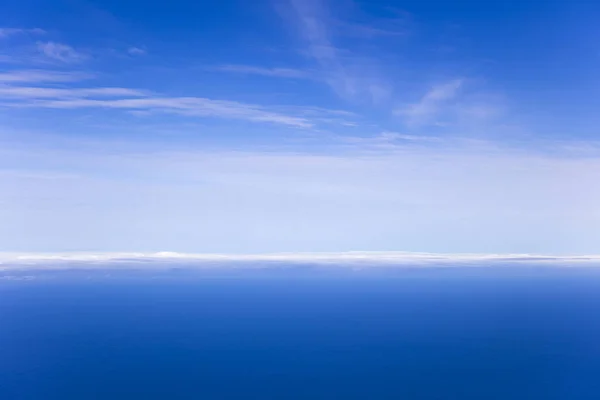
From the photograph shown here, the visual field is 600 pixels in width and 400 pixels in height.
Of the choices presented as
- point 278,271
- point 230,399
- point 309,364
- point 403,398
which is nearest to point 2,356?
point 230,399

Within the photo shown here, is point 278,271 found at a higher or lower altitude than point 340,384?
higher

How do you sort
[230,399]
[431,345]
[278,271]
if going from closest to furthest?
[230,399]
[431,345]
[278,271]

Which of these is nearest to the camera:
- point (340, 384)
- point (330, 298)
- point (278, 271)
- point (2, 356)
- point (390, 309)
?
point (340, 384)

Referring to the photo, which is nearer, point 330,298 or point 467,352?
point 467,352

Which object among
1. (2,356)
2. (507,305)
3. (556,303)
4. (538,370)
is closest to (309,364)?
(538,370)

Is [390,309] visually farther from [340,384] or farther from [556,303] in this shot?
[340,384]

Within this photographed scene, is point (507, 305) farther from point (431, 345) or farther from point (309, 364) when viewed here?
point (309, 364)
